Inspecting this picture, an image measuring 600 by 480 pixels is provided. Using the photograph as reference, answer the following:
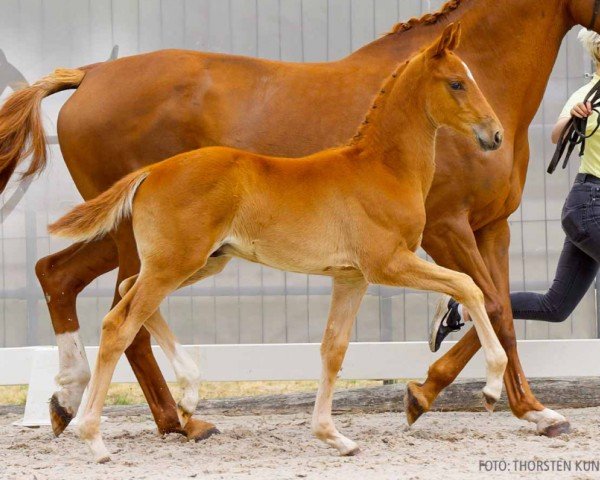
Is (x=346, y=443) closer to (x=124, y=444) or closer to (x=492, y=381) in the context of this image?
(x=492, y=381)

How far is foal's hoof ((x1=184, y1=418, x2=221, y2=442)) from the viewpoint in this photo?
200 inches

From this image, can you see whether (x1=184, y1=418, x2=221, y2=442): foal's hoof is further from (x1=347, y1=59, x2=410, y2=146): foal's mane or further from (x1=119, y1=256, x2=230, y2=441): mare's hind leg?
(x1=347, y1=59, x2=410, y2=146): foal's mane

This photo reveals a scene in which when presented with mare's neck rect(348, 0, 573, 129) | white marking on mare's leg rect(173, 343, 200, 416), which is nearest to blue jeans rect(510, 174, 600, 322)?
mare's neck rect(348, 0, 573, 129)

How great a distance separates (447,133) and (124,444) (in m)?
2.15

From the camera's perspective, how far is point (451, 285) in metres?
4.32

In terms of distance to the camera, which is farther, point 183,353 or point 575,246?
point 575,246

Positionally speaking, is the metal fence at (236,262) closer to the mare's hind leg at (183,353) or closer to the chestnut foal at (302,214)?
the mare's hind leg at (183,353)

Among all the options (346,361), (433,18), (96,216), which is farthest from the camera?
(346,361)

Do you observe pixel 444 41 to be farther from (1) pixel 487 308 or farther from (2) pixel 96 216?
(2) pixel 96 216

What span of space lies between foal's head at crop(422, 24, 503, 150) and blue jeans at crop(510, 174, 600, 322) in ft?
4.40

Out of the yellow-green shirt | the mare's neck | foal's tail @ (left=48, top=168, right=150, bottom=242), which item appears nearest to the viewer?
foal's tail @ (left=48, top=168, right=150, bottom=242)

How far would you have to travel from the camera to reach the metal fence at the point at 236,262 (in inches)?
275

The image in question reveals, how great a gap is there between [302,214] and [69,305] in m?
1.68

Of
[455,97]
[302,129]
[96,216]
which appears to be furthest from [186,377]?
[455,97]
